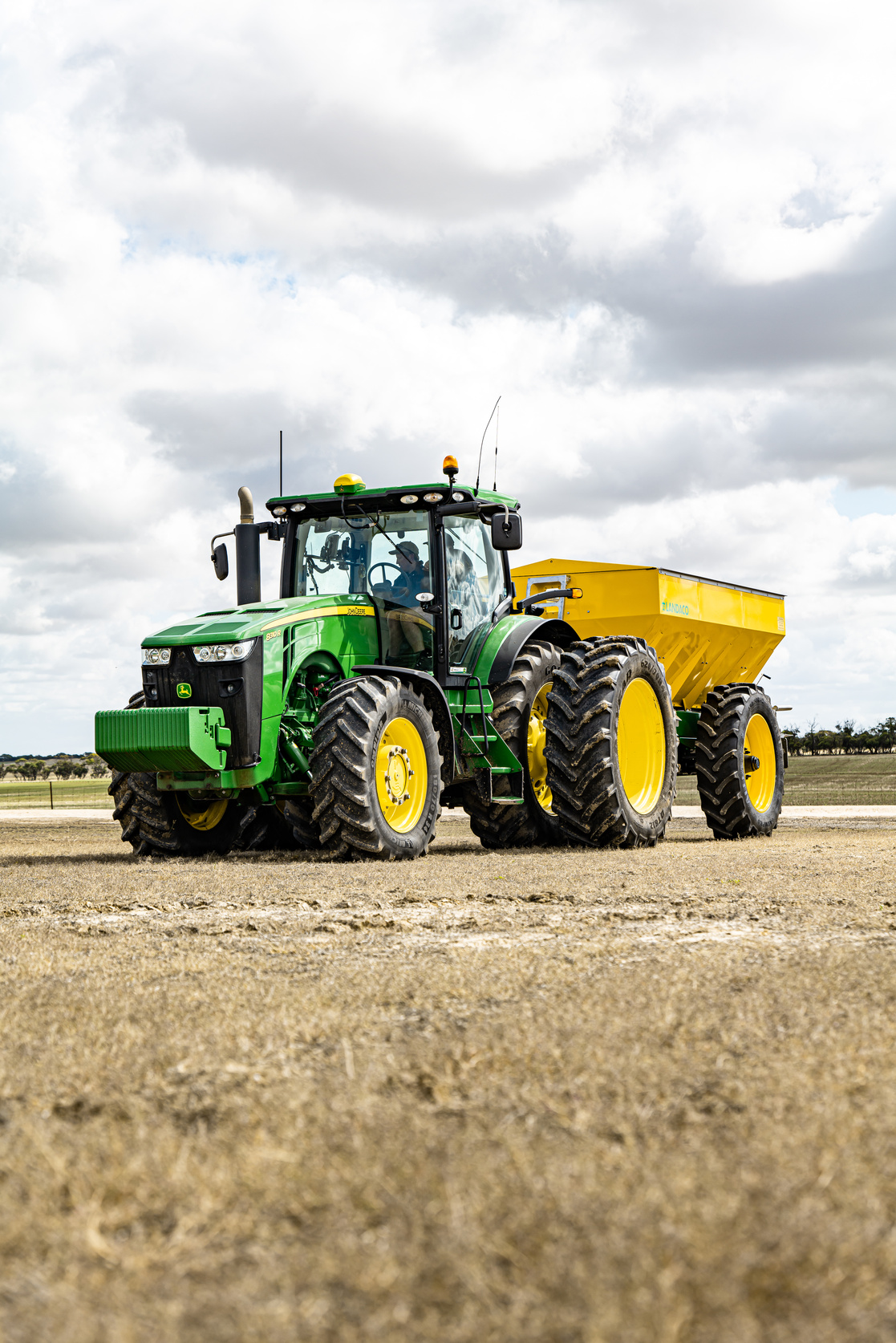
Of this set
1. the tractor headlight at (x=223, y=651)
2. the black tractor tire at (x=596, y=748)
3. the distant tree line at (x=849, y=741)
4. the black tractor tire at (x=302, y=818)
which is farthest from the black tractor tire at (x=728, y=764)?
the distant tree line at (x=849, y=741)

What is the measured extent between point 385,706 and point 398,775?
58 centimetres

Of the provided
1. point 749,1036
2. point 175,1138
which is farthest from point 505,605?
point 175,1138

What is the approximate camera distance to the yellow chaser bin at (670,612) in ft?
38.0

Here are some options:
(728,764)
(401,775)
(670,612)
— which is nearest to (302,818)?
(401,775)

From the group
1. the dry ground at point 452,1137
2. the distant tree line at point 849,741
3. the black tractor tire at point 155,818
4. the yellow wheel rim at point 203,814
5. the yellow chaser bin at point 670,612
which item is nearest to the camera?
the dry ground at point 452,1137

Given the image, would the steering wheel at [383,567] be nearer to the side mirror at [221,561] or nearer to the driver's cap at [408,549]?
the driver's cap at [408,549]

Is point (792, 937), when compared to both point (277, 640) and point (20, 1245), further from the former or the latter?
point (277, 640)

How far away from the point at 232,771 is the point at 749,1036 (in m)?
5.55

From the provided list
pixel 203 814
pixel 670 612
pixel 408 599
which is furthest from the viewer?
pixel 670 612

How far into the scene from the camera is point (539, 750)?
10086mm

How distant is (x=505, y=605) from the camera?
10422 millimetres

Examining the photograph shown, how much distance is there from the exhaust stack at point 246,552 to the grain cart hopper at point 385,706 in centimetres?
2

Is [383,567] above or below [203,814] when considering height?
above

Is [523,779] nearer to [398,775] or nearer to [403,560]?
[398,775]
